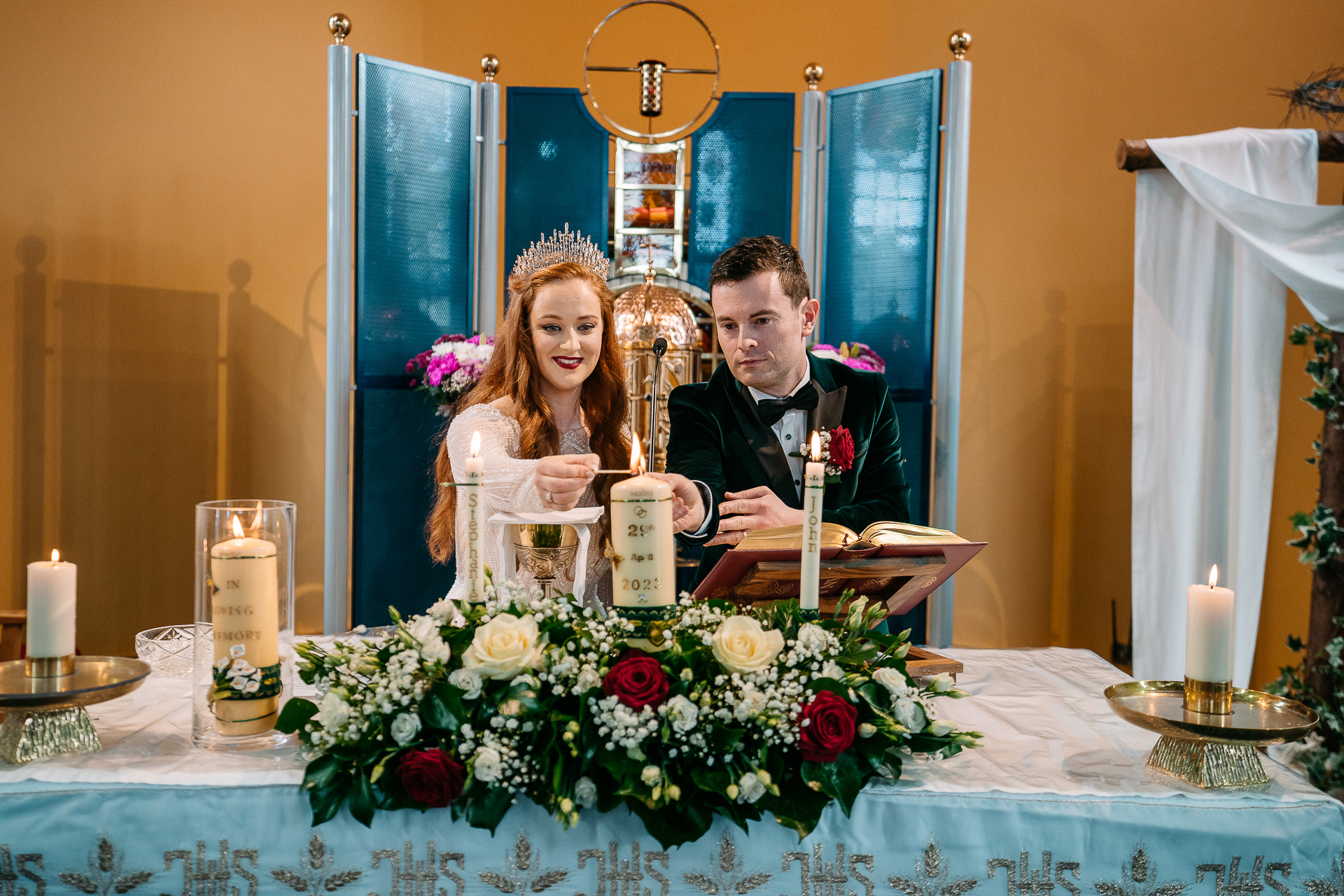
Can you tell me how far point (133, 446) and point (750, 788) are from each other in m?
4.78

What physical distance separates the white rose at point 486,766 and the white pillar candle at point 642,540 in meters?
0.25

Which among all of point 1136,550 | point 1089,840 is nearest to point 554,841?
point 1089,840

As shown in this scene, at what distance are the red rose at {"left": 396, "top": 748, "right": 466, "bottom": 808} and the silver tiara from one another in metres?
2.07

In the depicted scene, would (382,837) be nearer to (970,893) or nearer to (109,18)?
(970,893)

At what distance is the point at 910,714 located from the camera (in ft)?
4.64

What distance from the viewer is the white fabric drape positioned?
13.4ft

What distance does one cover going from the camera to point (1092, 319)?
18.7ft

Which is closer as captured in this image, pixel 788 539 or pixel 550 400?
pixel 788 539

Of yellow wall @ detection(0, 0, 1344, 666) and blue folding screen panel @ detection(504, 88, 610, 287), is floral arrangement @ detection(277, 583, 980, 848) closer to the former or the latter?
blue folding screen panel @ detection(504, 88, 610, 287)

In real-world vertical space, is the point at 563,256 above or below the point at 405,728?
above

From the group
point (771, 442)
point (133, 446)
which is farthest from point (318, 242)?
point (771, 442)

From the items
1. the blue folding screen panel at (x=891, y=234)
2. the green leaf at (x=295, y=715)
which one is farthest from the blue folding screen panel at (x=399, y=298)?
the green leaf at (x=295, y=715)

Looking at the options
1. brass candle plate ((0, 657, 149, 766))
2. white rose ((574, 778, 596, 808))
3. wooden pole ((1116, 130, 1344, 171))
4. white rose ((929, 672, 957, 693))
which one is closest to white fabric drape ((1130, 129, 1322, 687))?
wooden pole ((1116, 130, 1344, 171))

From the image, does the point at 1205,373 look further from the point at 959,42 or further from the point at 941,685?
the point at 941,685
